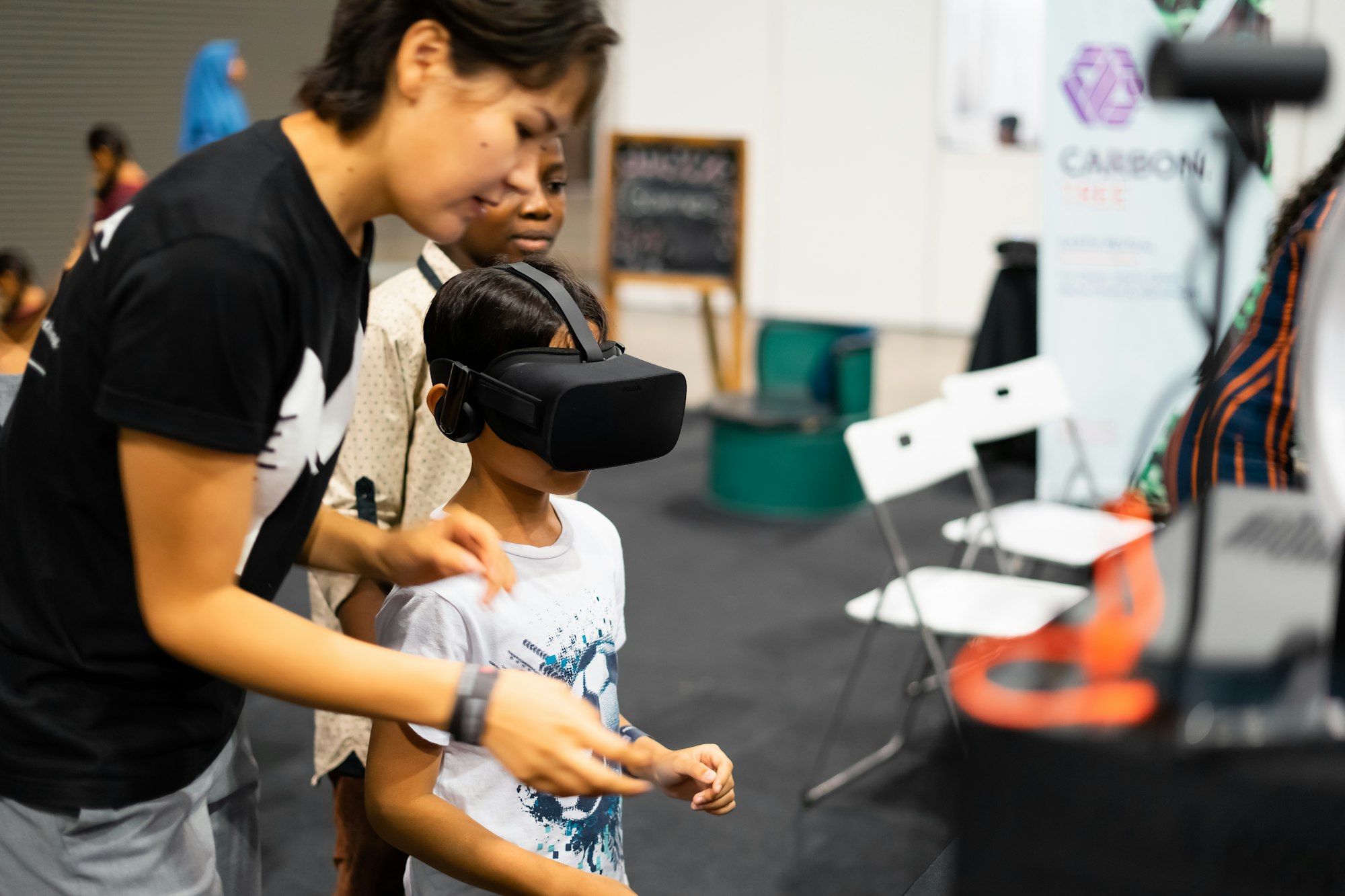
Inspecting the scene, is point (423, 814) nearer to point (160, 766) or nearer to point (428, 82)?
point (160, 766)

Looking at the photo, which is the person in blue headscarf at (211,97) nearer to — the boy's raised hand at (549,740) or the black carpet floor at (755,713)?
the black carpet floor at (755,713)

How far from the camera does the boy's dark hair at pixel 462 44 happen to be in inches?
31.9

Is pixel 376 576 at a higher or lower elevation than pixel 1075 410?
higher

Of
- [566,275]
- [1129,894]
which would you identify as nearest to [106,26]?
[566,275]

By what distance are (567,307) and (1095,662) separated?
60cm

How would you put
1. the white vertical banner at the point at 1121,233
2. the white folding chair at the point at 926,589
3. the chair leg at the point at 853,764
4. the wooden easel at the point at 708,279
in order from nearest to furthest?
the white folding chair at the point at 926,589 < the chair leg at the point at 853,764 < the white vertical banner at the point at 1121,233 < the wooden easel at the point at 708,279

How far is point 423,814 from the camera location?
3.51 ft

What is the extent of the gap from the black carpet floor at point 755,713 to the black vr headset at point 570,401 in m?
0.99

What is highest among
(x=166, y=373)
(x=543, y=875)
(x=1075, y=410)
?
(x=166, y=373)

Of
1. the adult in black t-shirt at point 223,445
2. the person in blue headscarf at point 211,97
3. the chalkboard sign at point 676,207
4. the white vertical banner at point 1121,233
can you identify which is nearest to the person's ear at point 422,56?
the adult in black t-shirt at point 223,445

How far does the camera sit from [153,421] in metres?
0.78

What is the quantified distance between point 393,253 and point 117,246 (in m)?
6.93

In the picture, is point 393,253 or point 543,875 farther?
point 393,253

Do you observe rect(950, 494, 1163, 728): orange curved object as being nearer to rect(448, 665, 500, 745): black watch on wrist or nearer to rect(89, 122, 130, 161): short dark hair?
rect(448, 665, 500, 745): black watch on wrist
